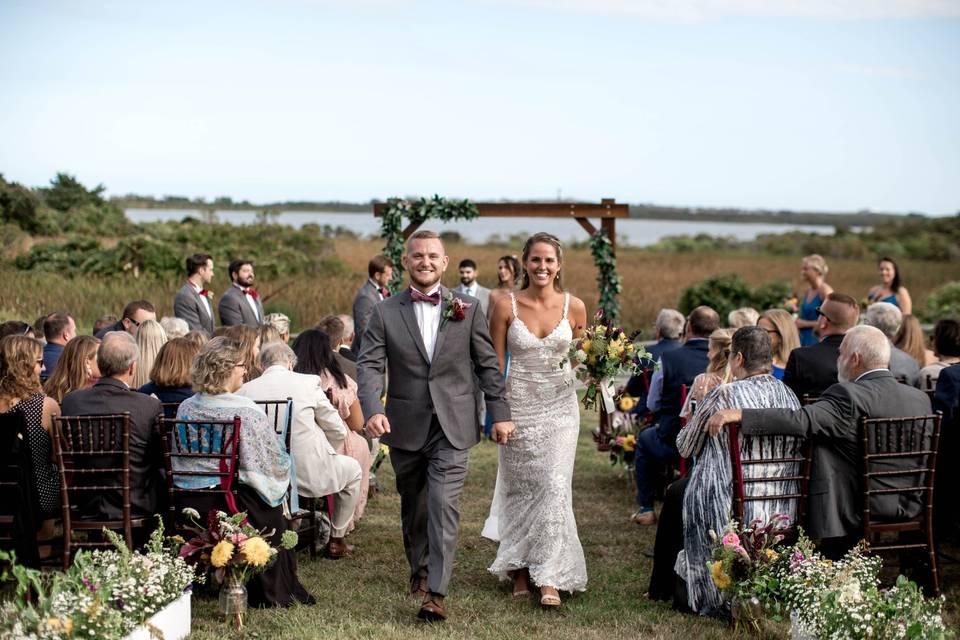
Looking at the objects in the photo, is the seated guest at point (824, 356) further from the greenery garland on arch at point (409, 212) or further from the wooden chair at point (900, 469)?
the greenery garland on arch at point (409, 212)

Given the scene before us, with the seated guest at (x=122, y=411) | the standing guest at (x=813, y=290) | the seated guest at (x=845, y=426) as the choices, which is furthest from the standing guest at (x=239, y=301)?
the seated guest at (x=845, y=426)

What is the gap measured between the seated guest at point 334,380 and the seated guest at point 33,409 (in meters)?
1.72

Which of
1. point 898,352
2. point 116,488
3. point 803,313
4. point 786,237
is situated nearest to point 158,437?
point 116,488

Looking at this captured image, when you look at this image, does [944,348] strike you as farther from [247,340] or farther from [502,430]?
[247,340]

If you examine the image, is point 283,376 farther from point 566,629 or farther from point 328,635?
point 566,629

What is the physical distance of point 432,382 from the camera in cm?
535

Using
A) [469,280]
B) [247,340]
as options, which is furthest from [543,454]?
[469,280]

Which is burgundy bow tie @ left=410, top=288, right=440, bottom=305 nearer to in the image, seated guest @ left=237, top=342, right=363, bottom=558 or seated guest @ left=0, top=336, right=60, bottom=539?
seated guest @ left=237, top=342, right=363, bottom=558

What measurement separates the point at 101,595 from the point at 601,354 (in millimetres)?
2949

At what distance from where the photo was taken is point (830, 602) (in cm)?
425

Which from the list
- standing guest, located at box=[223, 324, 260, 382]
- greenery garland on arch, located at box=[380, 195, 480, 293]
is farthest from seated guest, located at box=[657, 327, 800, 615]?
greenery garland on arch, located at box=[380, 195, 480, 293]

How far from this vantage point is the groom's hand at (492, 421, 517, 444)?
541cm

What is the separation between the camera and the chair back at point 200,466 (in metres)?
5.19

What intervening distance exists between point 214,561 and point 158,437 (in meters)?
0.82
